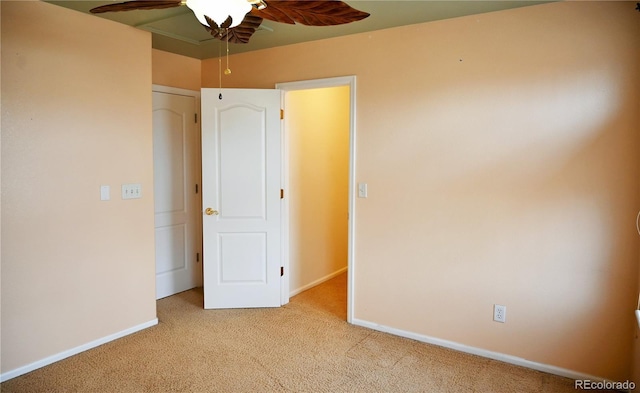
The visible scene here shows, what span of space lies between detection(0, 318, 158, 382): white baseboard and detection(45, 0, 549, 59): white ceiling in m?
2.28

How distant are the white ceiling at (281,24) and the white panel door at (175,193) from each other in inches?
23.7

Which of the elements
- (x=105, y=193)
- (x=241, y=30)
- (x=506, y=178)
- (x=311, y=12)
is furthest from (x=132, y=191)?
(x=506, y=178)

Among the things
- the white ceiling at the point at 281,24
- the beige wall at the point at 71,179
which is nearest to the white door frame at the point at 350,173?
the white ceiling at the point at 281,24

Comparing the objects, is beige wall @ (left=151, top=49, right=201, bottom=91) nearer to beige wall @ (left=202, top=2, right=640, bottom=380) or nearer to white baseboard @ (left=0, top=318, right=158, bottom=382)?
beige wall @ (left=202, top=2, right=640, bottom=380)

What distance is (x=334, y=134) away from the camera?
459 centimetres

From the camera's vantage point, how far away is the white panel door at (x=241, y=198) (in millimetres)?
3639

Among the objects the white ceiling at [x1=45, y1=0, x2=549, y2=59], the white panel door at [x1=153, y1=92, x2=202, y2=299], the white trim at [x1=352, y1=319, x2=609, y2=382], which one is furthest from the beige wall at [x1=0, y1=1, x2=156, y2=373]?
the white trim at [x1=352, y1=319, x2=609, y2=382]

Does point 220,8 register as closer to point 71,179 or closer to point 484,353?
point 71,179

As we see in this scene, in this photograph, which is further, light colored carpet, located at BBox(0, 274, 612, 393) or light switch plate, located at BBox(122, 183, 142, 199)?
light switch plate, located at BBox(122, 183, 142, 199)

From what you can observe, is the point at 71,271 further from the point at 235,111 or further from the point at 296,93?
the point at 296,93

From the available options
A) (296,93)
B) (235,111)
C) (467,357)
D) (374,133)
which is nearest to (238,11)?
(374,133)

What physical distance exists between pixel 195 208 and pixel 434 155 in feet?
8.31

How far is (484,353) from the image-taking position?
288 centimetres

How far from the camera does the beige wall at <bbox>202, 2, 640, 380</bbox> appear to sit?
242 centimetres
